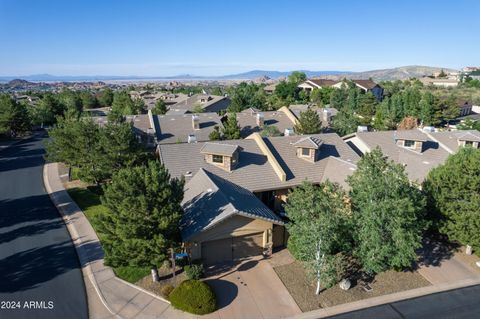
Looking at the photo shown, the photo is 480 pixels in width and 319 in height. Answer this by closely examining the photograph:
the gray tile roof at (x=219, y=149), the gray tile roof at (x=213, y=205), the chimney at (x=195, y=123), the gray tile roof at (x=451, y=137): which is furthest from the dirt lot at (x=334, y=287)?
the chimney at (x=195, y=123)

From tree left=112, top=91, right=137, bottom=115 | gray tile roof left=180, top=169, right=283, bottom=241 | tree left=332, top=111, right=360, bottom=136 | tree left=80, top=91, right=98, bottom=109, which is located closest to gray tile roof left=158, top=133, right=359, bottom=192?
gray tile roof left=180, top=169, right=283, bottom=241

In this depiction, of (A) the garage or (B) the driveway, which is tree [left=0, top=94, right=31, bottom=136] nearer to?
(A) the garage

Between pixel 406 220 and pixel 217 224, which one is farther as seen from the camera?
pixel 217 224

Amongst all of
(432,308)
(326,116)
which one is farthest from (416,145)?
(326,116)

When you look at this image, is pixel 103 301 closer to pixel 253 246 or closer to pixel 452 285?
pixel 253 246

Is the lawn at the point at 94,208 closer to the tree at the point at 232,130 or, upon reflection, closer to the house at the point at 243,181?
the house at the point at 243,181

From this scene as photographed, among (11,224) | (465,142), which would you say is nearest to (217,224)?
(11,224)

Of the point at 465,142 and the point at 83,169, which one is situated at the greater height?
the point at 465,142

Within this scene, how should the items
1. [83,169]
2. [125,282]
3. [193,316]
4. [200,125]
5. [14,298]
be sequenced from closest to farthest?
[193,316] → [14,298] → [125,282] → [83,169] → [200,125]
